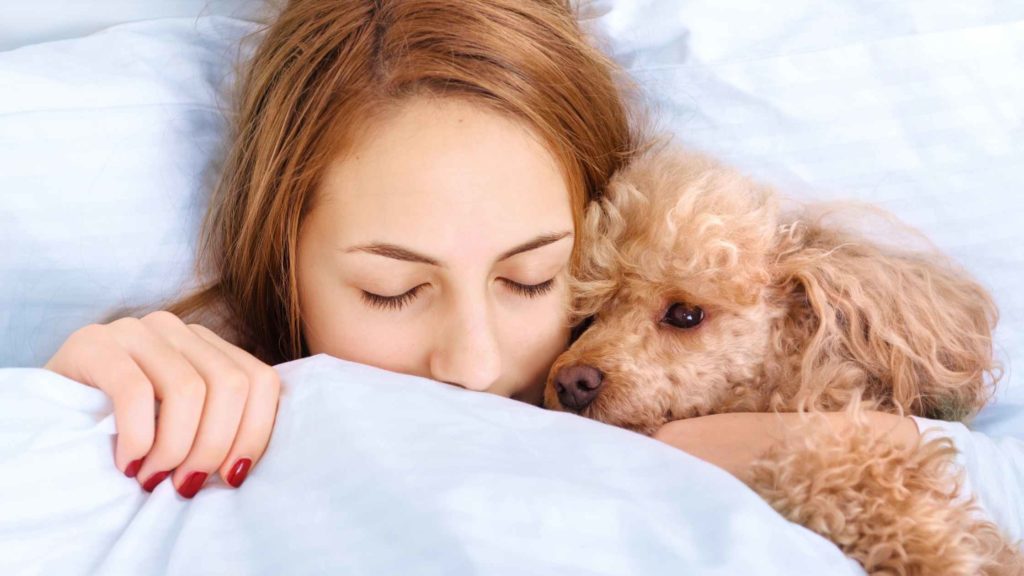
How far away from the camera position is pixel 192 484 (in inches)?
51.4

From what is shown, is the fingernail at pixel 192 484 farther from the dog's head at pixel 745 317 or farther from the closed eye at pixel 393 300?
the dog's head at pixel 745 317

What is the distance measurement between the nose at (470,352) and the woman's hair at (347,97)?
31 centimetres

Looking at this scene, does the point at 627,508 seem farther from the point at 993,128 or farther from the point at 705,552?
the point at 993,128

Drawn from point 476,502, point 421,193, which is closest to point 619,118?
point 421,193

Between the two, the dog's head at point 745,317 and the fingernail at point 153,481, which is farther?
the dog's head at point 745,317

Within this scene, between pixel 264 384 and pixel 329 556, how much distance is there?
0.40m

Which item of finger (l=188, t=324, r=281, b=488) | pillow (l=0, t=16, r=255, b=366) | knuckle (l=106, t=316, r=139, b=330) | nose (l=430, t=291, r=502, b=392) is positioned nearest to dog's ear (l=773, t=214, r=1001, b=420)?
nose (l=430, t=291, r=502, b=392)

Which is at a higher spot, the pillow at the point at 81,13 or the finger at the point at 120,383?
the pillow at the point at 81,13

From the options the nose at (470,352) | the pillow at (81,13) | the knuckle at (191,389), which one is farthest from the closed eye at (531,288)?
the pillow at (81,13)

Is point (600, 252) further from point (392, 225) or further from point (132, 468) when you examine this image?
point (132, 468)

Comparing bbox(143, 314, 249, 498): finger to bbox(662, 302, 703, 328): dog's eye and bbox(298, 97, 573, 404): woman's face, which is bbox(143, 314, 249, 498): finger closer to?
bbox(298, 97, 573, 404): woman's face

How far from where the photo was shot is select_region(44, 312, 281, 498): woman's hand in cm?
130

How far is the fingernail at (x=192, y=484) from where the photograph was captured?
4.27 ft

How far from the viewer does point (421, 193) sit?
57.9 inches
